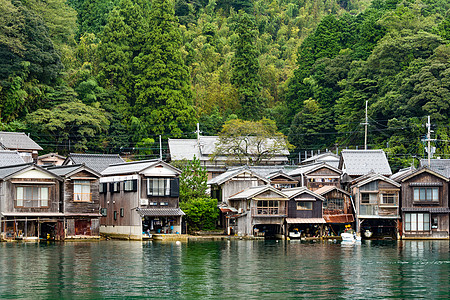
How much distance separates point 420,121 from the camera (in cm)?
8206

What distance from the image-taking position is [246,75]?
107m

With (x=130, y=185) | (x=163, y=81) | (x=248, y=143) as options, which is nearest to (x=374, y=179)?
(x=248, y=143)

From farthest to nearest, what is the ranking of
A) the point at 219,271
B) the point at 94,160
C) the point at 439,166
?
the point at 94,160, the point at 439,166, the point at 219,271

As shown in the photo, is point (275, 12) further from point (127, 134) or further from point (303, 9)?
point (127, 134)

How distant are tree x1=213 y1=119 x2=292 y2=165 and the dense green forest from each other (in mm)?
11962

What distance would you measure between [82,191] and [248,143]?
29.1m

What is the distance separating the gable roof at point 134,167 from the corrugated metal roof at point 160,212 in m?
3.27

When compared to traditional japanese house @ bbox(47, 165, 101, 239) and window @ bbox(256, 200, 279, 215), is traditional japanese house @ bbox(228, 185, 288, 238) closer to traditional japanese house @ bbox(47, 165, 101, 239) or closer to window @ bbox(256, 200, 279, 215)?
window @ bbox(256, 200, 279, 215)

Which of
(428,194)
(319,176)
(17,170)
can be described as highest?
(17,170)

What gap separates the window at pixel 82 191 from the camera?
5844 centimetres

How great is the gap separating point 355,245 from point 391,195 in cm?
1001

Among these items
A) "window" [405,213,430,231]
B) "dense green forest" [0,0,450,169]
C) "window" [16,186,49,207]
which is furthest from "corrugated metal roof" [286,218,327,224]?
"window" [16,186,49,207]

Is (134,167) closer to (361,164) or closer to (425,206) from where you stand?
(361,164)

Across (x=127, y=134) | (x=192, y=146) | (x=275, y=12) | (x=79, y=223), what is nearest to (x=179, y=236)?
(x=79, y=223)
